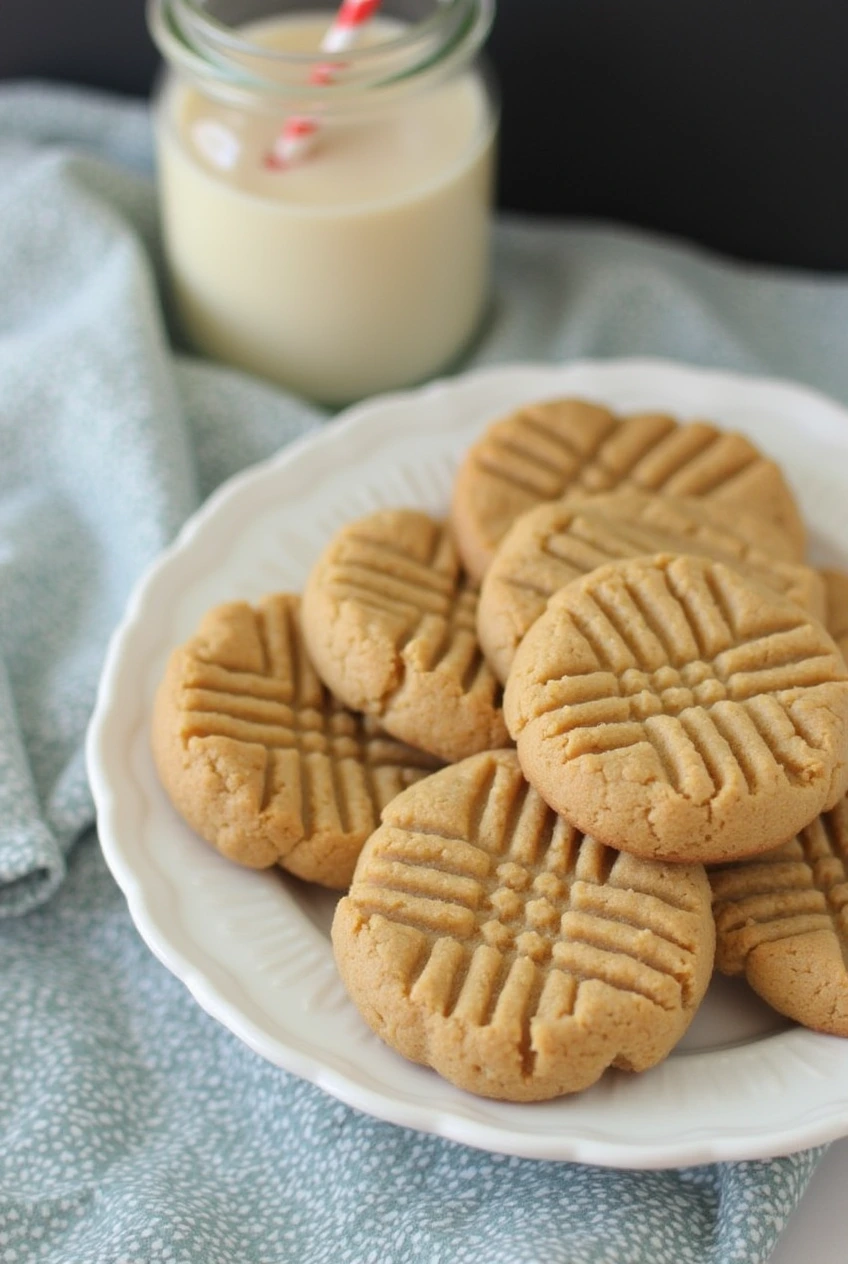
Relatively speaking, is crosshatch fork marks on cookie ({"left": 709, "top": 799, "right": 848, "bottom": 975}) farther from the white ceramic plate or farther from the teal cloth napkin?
the teal cloth napkin

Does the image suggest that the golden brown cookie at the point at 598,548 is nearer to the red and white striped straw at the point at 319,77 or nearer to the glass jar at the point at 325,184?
the glass jar at the point at 325,184

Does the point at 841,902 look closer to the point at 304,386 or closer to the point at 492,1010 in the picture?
the point at 492,1010

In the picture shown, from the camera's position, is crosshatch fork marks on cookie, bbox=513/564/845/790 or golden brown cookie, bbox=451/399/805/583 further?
golden brown cookie, bbox=451/399/805/583

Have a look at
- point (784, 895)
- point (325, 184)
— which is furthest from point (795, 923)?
point (325, 184)

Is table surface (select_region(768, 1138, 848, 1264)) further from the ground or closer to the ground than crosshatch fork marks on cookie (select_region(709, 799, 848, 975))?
closer to the ground

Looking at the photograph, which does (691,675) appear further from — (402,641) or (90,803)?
(90,803)

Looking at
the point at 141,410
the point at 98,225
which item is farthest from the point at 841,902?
the point at 98,225

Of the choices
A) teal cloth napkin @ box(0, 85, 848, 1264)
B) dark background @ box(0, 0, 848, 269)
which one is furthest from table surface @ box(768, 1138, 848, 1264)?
dark background @ box(0, 0, 848, 269)
